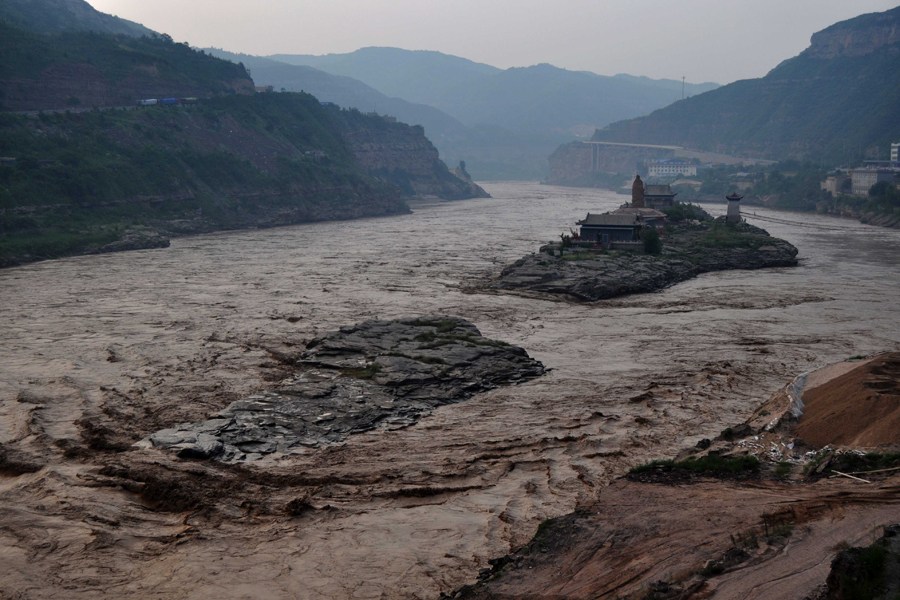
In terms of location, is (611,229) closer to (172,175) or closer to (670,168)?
(172,175)

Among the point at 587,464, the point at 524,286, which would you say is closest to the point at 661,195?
the point at 524,286

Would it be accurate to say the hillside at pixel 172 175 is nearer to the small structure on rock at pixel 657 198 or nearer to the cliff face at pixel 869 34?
the small structure on rock at pixel 657 198

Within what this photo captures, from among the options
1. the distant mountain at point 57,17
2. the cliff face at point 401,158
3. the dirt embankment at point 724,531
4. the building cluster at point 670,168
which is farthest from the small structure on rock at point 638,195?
the building cluster at point 670,168

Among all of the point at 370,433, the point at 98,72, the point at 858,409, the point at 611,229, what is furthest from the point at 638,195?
the point at 98,72

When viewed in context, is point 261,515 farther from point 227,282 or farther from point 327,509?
point 227,282

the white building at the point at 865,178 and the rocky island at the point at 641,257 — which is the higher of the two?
the white building at the point at 865,178

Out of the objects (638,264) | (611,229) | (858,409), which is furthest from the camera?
(611,229)
